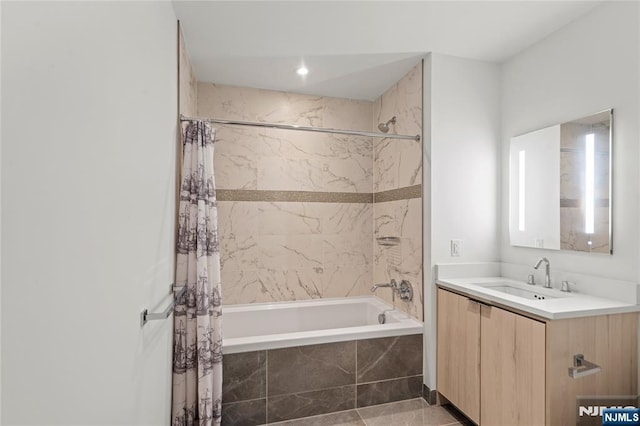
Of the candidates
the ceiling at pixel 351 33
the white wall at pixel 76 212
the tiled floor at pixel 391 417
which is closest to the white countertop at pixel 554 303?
the tiled floor at pixel 391 417

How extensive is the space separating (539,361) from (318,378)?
52.0 inches

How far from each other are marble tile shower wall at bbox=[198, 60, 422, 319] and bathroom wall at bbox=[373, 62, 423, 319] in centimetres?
2

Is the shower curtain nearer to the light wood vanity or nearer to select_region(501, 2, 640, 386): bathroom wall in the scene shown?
the light wood vanity

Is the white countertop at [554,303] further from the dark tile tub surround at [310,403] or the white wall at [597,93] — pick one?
the dark tile tub surround at [310,403]

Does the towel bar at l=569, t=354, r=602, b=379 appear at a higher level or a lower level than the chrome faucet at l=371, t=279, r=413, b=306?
lower

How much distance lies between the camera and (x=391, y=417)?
7.00 feet

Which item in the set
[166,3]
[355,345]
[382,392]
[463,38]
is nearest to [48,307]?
[166,3]

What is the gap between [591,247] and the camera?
5.97ft

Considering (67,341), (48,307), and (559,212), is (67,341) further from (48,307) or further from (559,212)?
(559,212)

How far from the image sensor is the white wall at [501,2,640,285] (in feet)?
5.39

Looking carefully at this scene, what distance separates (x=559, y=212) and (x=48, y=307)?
2560 mm

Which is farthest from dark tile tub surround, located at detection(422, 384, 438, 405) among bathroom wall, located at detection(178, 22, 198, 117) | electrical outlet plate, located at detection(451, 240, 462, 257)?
bathroom wall, located at detection(178, 22, 198, 117)

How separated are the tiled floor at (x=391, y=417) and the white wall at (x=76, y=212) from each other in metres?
1.19

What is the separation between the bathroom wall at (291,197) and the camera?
298 centimetres
